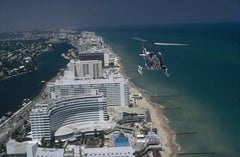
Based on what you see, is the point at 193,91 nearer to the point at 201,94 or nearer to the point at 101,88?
the point at 201,94

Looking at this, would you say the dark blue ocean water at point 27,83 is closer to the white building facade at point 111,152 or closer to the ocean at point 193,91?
the ocean at point 193,91

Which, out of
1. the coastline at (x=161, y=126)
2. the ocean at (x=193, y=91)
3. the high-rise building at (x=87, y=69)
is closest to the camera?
Result: the coastline at (x=161, y=126)

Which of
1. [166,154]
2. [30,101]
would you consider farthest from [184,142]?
[30,101]

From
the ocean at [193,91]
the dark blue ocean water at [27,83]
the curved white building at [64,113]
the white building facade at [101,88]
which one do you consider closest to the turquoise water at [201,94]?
the ocean at [193,91]

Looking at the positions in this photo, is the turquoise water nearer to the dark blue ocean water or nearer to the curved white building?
the curved white building

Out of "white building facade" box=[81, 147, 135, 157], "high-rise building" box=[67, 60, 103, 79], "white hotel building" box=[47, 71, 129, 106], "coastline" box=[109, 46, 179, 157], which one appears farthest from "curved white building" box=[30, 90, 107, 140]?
"high-rise building" box=[67, 60, 103, 79]

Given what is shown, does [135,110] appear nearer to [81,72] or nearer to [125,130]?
[125,130]
